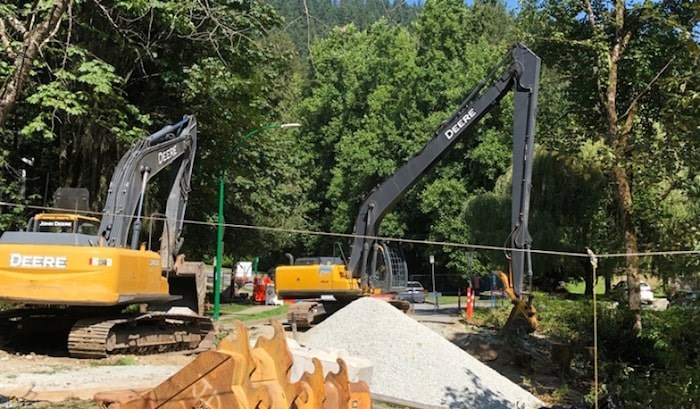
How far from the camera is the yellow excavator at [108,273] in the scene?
10812 mm

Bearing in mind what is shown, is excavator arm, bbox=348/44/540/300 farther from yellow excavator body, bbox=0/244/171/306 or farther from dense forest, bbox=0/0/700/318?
yellow excavator body, bbox=0/244/171/306

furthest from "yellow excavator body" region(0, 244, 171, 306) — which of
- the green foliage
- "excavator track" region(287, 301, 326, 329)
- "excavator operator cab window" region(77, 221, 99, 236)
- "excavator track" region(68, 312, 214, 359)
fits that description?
the green foliage

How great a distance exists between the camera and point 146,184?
13531mm

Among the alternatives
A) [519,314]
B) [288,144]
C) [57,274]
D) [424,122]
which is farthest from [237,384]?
[424,122]

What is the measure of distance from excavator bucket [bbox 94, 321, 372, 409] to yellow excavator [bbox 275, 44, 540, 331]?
9.59 metres

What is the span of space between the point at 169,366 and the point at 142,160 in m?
4.46

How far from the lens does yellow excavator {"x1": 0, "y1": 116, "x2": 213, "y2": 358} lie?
35.5 ft

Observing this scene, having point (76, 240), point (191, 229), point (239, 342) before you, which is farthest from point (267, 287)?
point (239, 342)

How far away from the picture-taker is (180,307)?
53.8ft

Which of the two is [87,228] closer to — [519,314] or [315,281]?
[315,281]

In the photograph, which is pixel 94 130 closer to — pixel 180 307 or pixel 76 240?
pixel 180 307

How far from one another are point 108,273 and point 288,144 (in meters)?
22.0

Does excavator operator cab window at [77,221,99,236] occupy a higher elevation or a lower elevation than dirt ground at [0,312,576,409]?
higher

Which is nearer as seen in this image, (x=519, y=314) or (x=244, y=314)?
(x=519, y=314)
